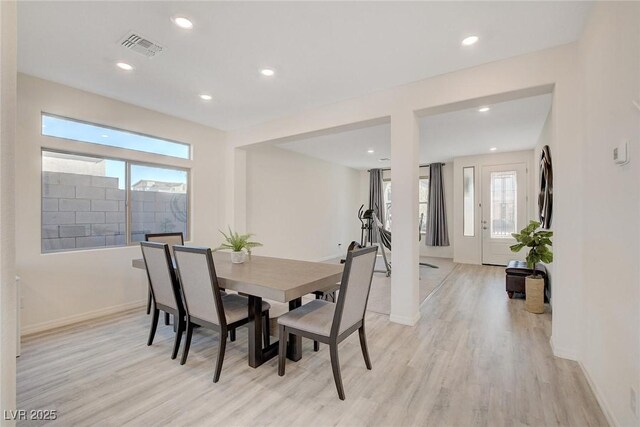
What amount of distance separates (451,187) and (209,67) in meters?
6.63

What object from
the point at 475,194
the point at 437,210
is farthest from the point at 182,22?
the point at 437,210

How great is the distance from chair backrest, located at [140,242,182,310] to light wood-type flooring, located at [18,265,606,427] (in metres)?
0.48

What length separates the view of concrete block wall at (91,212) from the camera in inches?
119

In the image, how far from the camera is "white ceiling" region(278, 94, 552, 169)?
382 cm

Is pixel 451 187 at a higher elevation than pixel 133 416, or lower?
higher

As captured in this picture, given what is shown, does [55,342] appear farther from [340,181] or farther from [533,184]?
[533,184]

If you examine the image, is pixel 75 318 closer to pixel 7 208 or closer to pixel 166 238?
pixel 166 238

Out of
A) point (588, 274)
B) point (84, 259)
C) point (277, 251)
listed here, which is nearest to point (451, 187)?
point (277, 251)

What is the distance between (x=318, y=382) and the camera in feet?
6.63

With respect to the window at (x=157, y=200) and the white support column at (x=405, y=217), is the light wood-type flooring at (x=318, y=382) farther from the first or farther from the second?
the window at (x=157, y=200)

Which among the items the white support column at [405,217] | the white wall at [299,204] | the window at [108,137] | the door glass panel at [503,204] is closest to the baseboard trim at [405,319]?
the white support column at [405,217]

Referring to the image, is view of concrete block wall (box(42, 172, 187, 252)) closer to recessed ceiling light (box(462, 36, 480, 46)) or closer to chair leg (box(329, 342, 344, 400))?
chair leg (box(329, 342, 344, 400))

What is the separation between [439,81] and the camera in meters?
2.84

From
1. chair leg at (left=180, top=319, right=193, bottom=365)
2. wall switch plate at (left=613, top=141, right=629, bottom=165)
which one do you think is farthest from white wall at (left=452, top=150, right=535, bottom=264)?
chair leg at (left=180, top=319, right=193, bottom=365)
